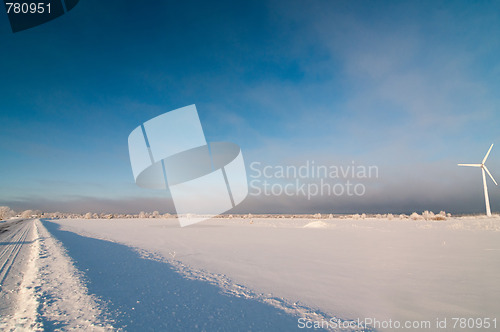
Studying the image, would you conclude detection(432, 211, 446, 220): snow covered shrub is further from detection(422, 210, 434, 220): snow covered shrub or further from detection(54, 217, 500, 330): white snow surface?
detection(54, 217, 500, 330): white snow surface

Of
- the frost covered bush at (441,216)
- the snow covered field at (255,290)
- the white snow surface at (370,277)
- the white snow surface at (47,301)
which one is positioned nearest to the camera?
the white snow surface at (47,301)

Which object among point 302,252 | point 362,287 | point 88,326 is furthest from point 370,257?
point 88,326

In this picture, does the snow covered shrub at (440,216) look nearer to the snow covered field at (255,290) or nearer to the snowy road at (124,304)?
the snow covered field at (255,290)

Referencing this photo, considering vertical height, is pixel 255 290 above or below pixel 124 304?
below

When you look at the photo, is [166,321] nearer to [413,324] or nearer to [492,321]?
[413,324]

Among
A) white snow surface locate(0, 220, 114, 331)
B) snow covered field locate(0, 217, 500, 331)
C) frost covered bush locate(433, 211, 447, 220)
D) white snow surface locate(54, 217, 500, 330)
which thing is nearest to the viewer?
white snow surface locate(0, 220, 114, 331)

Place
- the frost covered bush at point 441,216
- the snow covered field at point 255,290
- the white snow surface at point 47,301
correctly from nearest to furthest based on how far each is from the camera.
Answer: the white snow surface at point 47,301 → the snow covered field at point 255,290 → the frost covered bush at point 441,216

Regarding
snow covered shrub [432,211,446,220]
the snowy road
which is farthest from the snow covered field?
snow covered shrub [432,211,446,220]

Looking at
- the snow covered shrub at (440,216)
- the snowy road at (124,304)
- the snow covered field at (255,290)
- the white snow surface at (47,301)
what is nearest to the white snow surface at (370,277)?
the snow covered field at (255,290)

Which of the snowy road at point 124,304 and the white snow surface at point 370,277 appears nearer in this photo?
the snowy road at point 124,304

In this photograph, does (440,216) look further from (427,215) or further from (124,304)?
(124,304)

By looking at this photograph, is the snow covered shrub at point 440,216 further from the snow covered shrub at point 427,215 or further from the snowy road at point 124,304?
the snowy road at point 124,304

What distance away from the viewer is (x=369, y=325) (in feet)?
13.3

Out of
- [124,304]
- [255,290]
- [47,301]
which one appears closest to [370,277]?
[255,290]
